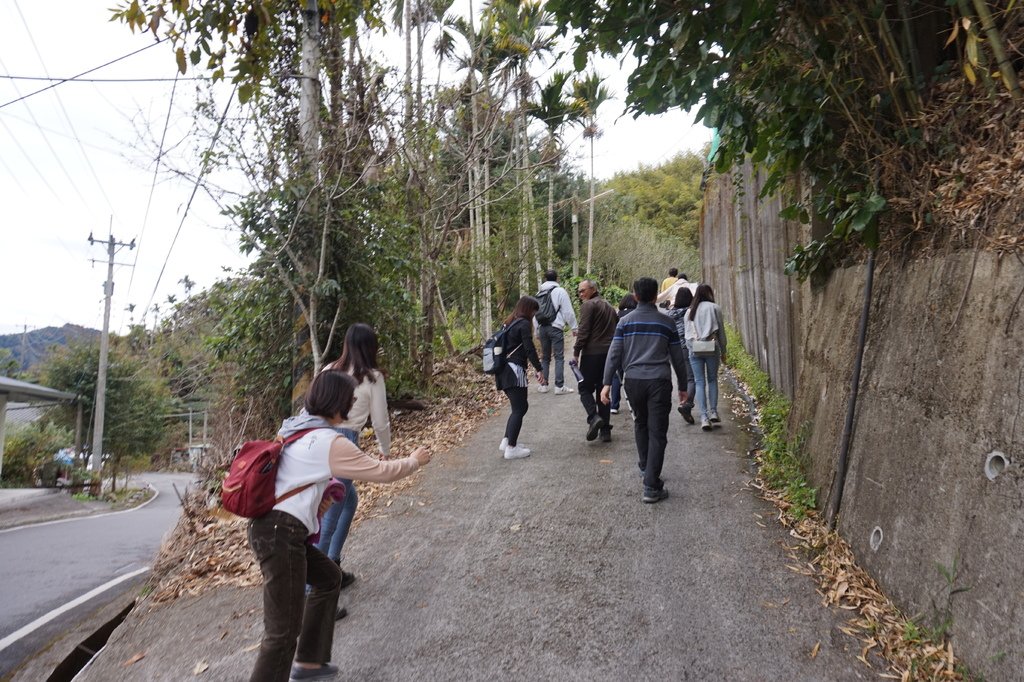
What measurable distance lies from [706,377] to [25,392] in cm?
2372

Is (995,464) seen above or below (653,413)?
below

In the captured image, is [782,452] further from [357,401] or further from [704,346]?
[357,401]

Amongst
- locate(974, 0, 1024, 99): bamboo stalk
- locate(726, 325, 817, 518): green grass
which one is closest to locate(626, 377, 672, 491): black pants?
locate(726, 325, 817, 518): green grass

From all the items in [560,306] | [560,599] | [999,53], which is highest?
[999,53]

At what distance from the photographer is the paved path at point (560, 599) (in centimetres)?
364

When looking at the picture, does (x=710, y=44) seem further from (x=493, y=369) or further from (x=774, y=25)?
Result: (x=493, y=369)

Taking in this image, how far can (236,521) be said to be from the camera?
22.4 feet

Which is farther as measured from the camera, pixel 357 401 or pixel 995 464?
pixel 357 401

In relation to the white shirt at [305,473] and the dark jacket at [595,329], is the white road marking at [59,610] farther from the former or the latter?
the dark jacket at [595,329]

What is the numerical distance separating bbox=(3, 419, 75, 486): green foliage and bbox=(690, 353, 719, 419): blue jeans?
1223 inches

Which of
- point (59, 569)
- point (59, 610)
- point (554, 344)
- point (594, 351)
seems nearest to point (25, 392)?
point (59, 569)

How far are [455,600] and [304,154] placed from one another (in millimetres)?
5934

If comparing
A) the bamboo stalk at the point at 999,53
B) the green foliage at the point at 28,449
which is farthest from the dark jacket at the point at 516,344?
the green foliage at the point at 28,449

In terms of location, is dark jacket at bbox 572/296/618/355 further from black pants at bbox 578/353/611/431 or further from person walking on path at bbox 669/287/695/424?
person walking on path at bbox 669/287/695/424
